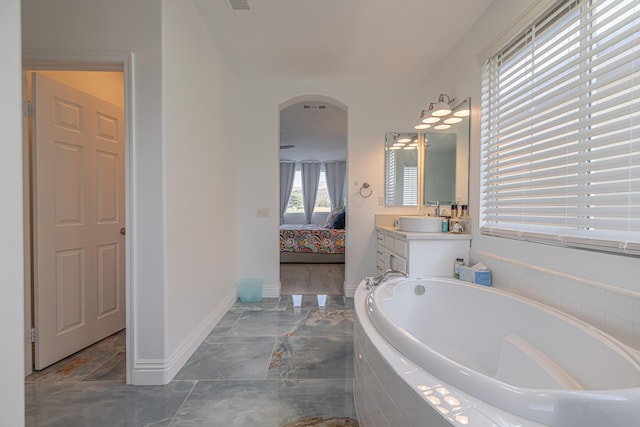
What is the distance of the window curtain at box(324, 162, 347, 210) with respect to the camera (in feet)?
29.5

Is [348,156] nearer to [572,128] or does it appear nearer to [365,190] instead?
[365,190]

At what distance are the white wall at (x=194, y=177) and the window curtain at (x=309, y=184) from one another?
19.2ft

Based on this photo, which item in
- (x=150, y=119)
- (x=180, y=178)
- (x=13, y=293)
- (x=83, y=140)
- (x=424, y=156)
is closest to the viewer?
(x=13, y=293)

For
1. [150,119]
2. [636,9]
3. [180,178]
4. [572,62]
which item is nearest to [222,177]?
[180,178]

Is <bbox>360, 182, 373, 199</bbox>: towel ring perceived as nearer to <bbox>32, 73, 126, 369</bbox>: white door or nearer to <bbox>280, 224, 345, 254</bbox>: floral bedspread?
<bbox>280, 224, 345, 254</bbox>: floral bedspread

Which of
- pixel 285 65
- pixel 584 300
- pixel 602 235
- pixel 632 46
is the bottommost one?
pixel 584 300

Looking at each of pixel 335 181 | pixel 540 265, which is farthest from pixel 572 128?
pixel 335 181

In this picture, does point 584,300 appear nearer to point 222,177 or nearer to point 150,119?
point 150,119

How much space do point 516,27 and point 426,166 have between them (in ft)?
5.58

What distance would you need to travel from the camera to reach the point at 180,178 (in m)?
2.07

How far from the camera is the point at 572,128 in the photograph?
1.50 metres

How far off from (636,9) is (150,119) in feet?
7.54

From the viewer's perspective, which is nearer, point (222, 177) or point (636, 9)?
point (636, 9)

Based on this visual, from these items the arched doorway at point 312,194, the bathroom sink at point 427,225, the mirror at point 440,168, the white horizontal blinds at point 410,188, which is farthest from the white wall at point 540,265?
the arched doorway at point 312,194
